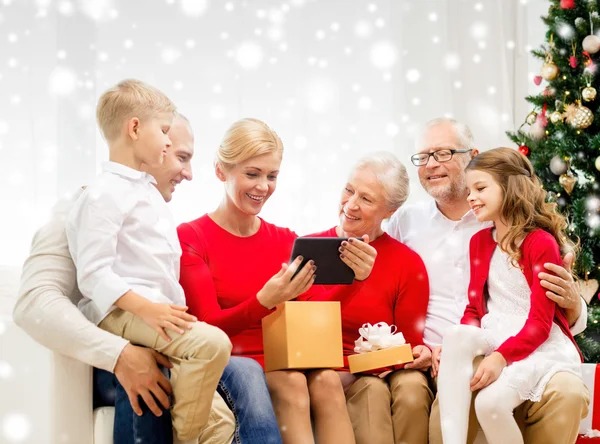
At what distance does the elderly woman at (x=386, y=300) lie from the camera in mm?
2104

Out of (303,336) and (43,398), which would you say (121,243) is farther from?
(303,336)

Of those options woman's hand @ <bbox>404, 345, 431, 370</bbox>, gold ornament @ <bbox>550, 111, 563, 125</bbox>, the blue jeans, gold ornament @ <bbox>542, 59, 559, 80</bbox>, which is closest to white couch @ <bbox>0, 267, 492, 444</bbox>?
the blue jeans

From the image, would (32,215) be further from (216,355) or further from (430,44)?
(430,44)

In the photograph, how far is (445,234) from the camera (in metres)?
2.53

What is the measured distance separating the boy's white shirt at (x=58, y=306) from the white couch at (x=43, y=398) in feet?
0.22

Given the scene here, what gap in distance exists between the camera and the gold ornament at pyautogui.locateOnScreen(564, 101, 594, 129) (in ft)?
9.87

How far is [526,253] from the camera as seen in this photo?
209 cm

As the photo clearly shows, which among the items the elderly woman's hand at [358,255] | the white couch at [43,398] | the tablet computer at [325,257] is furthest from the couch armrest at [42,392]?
the elderly woman's hand at [358,255]

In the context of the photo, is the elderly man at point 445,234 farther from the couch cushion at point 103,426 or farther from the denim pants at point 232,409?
the couch cushion at point 103,426

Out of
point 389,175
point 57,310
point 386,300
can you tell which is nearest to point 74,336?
point 57,310

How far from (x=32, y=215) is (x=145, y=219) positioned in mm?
1306

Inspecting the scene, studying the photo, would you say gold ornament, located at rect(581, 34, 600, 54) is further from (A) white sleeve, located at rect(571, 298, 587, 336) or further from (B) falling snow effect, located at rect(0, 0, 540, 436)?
(A) white sleeve, located at rect(571, 298, 587, 336)

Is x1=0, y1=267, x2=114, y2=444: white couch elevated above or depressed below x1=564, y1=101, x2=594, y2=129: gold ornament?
below

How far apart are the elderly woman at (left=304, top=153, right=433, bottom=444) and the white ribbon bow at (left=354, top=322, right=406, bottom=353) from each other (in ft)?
0.27
